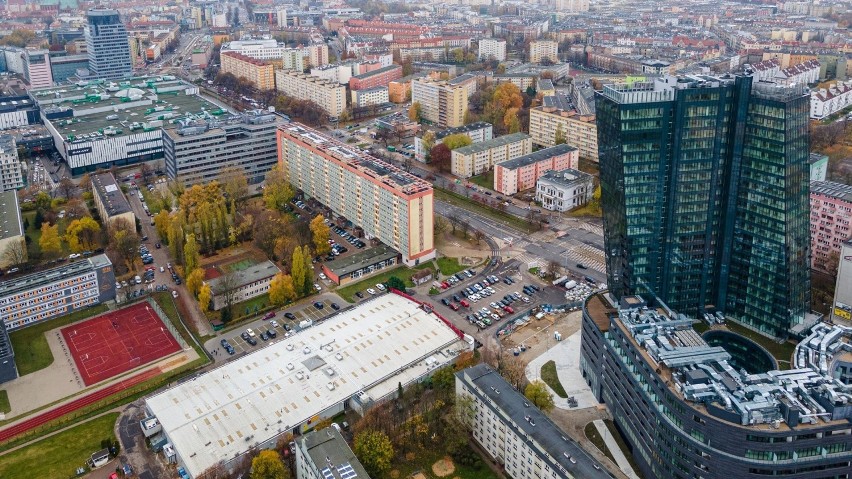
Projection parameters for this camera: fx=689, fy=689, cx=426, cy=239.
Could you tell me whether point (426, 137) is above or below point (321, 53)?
below

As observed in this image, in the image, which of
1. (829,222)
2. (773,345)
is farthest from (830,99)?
(773,345)

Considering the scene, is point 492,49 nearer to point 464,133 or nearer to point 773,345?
point 464,133

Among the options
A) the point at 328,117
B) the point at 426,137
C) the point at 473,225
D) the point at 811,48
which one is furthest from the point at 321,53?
the point at 811,48

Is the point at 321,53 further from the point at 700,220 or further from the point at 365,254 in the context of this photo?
the point at 700,220

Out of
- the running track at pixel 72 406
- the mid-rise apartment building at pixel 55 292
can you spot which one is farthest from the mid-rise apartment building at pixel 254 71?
the running track at pixel 72 406

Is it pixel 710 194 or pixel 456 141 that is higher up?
pixel 710 194

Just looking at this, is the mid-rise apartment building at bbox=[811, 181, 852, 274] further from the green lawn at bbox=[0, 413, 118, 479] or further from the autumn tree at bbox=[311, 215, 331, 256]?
the green lawn at bbox=[0, 413, 118, 479]

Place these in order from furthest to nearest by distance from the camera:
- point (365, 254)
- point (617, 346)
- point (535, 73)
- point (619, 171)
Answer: point (535, 73) < point (365, 254) < point (619, 171) < point (617, 346)
